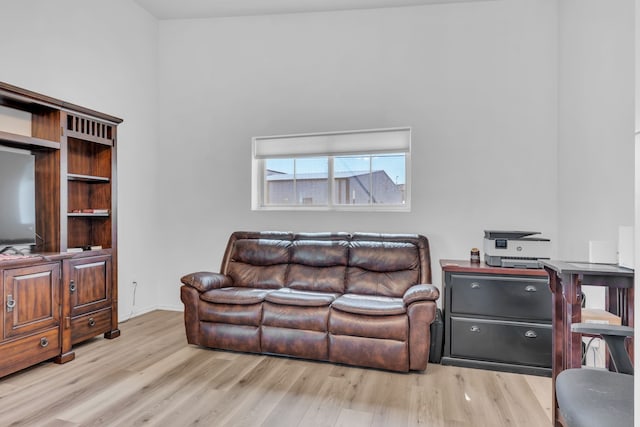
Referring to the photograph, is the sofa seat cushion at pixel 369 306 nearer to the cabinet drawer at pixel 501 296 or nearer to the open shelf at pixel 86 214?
the cabinet drawer at pixel 501 296

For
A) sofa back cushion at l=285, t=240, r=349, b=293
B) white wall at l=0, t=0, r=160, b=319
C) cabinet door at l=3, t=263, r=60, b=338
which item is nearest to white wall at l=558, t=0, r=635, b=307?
sofa back cushion at l=285, t=240, r=349, b=293

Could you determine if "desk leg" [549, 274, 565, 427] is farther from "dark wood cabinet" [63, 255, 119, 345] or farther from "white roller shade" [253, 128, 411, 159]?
"dark wood cabinet" [63, 255, 119, 345]

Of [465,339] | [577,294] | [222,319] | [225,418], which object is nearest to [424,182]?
[465,339]

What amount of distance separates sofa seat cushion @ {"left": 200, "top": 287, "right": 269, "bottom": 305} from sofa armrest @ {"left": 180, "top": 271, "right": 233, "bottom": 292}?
0.20 ft

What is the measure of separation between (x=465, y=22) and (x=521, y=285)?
2.52 metres

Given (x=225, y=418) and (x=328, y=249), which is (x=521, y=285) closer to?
(x=328, y=249)

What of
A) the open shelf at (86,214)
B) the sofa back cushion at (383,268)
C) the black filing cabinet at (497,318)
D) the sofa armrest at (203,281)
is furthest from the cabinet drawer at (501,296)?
the open shelf at (86,214)

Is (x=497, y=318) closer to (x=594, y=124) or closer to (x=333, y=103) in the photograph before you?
(x=594, y=124)

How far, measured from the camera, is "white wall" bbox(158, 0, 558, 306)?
3375 millimetres

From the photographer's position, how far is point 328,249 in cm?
341

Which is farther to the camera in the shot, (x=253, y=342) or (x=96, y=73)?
(x=96, y=73)

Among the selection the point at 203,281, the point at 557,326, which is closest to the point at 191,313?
the point at 203,281

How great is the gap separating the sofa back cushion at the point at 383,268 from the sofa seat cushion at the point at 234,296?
2.69 ft

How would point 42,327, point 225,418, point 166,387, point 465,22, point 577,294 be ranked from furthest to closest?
point 465,22
point 42,327
point 166,387
point 225,418
point 577,294
